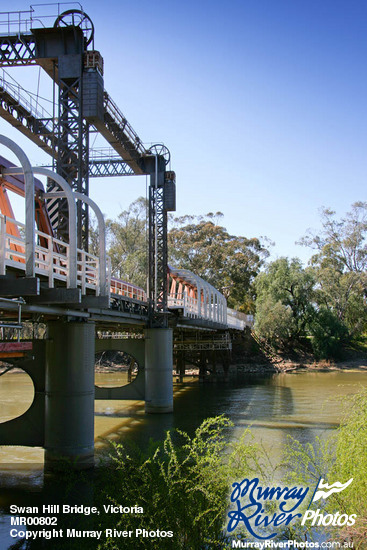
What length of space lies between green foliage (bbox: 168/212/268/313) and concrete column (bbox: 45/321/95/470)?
54.5m

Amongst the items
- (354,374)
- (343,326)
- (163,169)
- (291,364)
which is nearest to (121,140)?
(163,169)

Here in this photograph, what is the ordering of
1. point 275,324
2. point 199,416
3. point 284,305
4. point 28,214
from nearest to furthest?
point 28,214 < point 199,416 < point 275,324 < point 284,305

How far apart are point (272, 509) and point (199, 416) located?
55.4 feet

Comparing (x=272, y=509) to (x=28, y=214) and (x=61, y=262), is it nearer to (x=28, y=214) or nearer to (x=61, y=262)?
(x=28, y=214)

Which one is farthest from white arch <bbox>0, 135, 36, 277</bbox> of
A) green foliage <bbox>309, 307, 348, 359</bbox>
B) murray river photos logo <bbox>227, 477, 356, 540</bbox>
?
green foliage <bbox>309, 307, 348, 359</bbox>

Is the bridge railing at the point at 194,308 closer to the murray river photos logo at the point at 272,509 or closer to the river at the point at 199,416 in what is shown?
the river at the point at 199,416

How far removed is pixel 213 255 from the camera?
236 feet

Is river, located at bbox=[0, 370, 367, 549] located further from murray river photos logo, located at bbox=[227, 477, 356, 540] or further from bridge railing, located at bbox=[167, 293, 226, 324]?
bridge railing, located at bbox=[167, 293, 226, 324]

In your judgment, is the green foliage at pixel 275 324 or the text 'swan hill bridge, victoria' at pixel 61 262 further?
the green foliage at pixel 275 324

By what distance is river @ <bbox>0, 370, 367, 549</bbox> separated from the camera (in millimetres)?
14938

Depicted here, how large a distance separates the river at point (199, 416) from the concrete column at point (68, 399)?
972mm

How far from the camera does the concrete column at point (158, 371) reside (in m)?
25.8

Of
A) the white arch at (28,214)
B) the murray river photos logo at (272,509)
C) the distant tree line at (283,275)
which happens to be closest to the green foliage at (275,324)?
the distant tree line at (283,275)

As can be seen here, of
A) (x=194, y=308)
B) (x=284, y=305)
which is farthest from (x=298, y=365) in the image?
(x=194, y=308)
